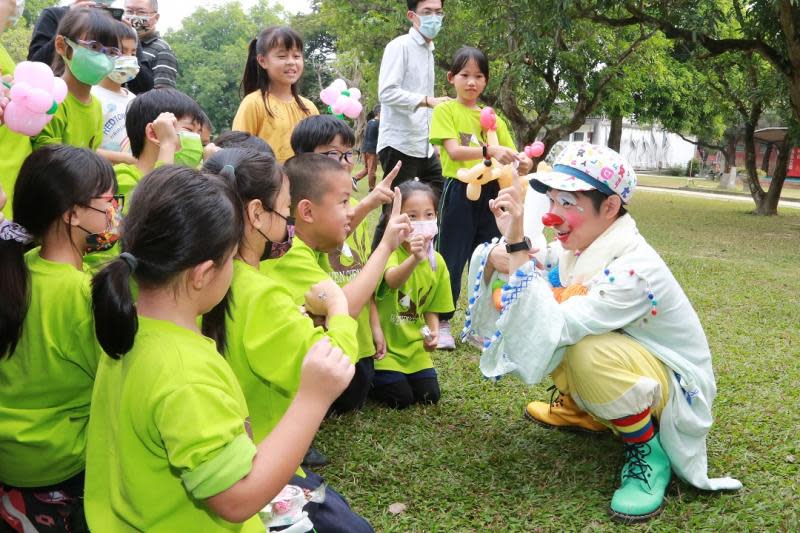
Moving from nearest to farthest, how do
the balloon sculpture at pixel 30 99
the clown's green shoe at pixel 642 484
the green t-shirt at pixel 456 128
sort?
1. the balloon sculpture at pixel 30 99
2. the clown's green shoe at pixel 642 484
3. the green t-shirt at pixel 456 128

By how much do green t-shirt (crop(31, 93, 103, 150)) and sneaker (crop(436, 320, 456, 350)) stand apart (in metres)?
2.30

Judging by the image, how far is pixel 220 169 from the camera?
212 centimetres

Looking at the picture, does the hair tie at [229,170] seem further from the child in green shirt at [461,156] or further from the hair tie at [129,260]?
the child in green shirt at [461,156]

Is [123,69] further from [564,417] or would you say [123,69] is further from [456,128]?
[564,417]

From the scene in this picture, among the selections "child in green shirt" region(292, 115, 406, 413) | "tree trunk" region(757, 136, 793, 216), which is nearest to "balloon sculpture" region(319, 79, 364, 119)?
"child in green shirt" region(292, 115, 406, 413)

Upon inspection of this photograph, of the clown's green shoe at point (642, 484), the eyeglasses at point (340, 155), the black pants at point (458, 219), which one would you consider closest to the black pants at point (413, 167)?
the black pants at point (458, 219)

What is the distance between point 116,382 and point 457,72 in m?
3.59

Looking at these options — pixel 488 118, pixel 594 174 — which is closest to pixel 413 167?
pixel 488 118

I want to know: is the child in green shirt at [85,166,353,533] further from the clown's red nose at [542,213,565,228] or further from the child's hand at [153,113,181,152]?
the clown's red nose at [542,213,565,228]

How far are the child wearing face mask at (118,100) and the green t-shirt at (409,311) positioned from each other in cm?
141

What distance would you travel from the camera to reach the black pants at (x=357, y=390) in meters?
3.45

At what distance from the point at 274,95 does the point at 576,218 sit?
76.7 inches

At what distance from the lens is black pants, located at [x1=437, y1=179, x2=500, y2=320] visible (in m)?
4.71

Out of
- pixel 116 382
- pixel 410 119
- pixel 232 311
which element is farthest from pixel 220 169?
pixel 410 119
